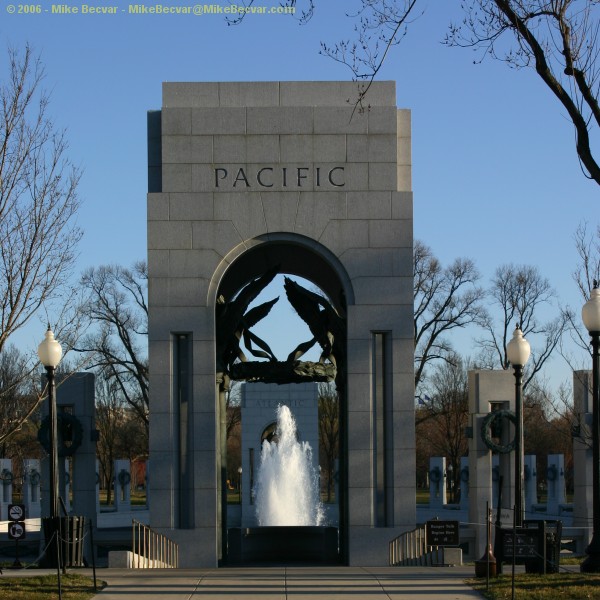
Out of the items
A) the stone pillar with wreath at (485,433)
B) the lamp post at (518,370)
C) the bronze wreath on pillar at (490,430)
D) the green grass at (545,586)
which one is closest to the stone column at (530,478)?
the stone pillar with wreath at (485,433)

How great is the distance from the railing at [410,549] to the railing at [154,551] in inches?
164

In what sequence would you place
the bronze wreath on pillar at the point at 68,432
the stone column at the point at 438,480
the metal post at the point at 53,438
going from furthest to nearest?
1. the stone column at the point at 438,480
2. the bronze wreath on pillar at the point at 68,432
3. the metal post at the point at 53,438

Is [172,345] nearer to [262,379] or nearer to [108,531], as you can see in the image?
[262,379]

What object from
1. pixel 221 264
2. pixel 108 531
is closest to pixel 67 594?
pixel 221 264

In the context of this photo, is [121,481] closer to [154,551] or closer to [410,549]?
[154,551]

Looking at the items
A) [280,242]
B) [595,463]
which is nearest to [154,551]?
[280,242]

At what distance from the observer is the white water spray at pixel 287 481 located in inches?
2052

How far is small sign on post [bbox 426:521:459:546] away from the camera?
22.5 metres

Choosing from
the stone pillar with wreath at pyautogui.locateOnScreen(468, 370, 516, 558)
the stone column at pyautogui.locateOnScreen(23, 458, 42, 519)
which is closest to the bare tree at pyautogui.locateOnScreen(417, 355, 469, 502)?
the stone column at pyautogui.locateOnScreen(23, 458, 42, 519)

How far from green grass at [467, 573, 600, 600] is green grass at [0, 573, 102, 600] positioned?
5723mm

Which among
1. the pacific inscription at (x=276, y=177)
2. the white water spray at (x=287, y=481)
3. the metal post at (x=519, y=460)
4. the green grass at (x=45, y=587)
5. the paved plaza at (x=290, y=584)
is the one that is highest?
the pacific inscription at (x=276, y=177)

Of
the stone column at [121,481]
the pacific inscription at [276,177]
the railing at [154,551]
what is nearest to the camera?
the railing at [154,551]

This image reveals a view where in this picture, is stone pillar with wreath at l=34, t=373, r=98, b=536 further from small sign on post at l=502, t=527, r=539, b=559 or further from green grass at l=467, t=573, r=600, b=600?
small sign on post at l=502, t=527, r=539, b=559

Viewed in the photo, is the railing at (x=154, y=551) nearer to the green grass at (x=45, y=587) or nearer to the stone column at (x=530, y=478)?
the green grass at (x=45, y=587)
